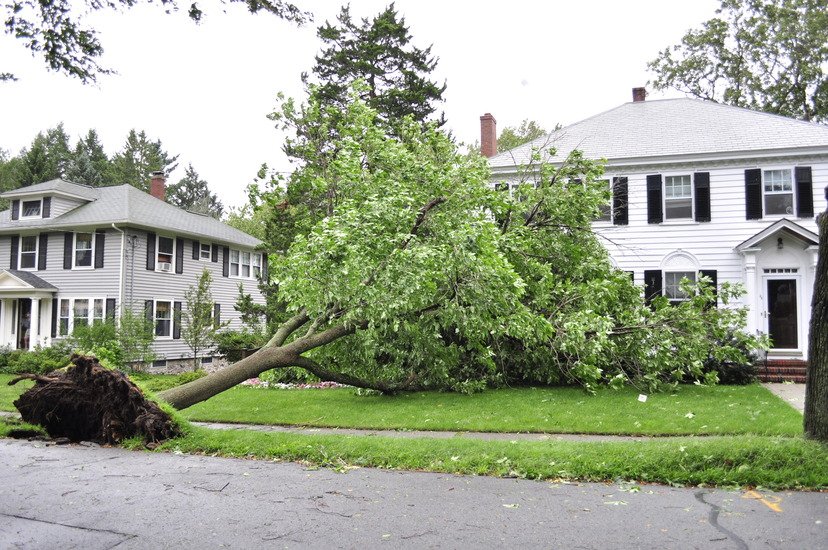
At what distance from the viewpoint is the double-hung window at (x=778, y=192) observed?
16641 mm

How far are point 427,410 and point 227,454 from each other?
159 inches

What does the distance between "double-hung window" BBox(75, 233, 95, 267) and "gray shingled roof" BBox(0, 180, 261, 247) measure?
0.56 meters

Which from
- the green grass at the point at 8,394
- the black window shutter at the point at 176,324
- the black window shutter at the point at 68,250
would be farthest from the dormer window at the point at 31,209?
the green grass at the point at 8,394

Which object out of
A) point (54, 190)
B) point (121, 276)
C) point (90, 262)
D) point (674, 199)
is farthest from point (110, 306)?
point (674, 199)

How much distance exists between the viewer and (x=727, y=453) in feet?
19.9

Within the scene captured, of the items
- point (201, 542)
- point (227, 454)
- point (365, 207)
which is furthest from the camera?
point (365, 207)

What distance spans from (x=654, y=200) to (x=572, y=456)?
1300cm

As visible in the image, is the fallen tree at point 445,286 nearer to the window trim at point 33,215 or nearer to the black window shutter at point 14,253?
the window trim at point 33,215

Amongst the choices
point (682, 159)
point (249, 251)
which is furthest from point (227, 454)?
point (249, 251)

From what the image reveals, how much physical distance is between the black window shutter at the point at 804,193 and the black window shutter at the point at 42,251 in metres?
25.9

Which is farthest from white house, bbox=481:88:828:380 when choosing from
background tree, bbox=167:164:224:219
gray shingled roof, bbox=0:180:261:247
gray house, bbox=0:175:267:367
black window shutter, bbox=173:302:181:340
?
background tree, bbox=167:164:224:219

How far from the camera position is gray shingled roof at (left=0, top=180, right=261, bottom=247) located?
22.9m

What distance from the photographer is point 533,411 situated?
397 inches

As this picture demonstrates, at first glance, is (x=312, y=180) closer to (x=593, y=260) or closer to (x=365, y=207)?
(x=365, y=207)
